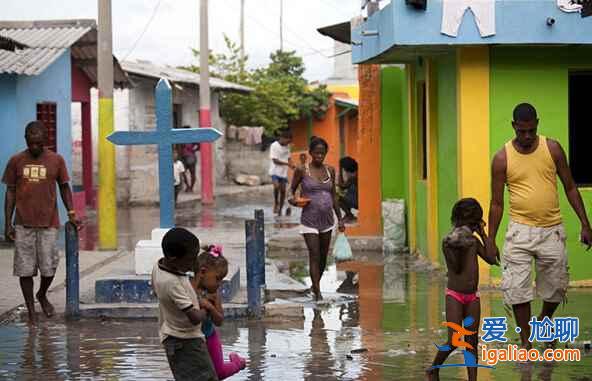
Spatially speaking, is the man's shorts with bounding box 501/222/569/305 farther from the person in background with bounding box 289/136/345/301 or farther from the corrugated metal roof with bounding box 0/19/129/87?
the corrugated metal roof with bounding box 0/19/129/87

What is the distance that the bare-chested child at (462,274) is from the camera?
316 inches

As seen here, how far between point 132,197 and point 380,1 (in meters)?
14.3

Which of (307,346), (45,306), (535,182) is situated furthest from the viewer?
(45,306)

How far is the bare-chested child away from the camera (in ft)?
26.3

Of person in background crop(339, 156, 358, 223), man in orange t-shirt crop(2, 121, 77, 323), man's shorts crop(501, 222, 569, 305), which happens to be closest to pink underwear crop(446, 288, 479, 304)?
man's shorts crop(501, 222, 569, 305)

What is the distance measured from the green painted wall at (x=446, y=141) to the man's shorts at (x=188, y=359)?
24.6 feet

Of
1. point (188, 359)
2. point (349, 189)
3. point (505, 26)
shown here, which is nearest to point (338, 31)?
point (349, 189)

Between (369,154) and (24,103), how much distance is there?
561 cm

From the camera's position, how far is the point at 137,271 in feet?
38.6

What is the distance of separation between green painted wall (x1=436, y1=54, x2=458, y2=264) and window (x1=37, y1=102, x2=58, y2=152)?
8.46m

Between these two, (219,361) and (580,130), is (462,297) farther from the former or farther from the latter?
(580,130)

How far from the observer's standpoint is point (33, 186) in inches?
437

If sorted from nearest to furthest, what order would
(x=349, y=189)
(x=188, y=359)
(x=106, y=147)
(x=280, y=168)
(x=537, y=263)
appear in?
(x=188, y=359), (x=537, y=263), (x=106, y=147), (x=349, y=189), (x=280, y=168)

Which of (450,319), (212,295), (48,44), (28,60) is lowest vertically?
(450,319)
